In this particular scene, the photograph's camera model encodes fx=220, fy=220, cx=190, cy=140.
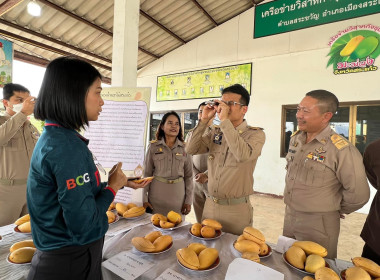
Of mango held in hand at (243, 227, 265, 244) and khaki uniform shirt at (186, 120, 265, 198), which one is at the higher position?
khaki uniform shirt at (186, 120, 265, 198)

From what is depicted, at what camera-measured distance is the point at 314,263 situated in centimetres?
88

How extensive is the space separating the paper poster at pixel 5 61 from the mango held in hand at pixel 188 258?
492cm

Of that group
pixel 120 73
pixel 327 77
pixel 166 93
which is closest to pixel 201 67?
pixel 166 93

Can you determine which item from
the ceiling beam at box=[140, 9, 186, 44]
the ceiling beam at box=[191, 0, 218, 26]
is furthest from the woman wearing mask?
the ceiling beam at box=[191, 0, 218, 26]

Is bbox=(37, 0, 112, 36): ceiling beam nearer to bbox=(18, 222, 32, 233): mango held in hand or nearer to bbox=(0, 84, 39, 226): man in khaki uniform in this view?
bbox=(0, 84, 39, 226): man in khaki uniform

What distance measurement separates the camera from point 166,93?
7105 mm

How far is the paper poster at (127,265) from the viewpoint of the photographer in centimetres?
87

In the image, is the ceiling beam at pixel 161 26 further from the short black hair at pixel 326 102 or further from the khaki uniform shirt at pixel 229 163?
the short black hair at pixel 326 102

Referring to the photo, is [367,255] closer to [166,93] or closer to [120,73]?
[120,73]

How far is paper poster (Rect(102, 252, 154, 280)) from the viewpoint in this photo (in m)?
0.87

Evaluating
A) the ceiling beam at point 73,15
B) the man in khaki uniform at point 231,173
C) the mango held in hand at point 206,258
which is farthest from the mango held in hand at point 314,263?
the ceiling beam at point 73,15

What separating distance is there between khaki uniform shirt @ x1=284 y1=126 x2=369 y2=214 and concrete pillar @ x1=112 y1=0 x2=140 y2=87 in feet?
5.90

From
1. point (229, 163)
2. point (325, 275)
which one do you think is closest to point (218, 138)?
point (229, 163)

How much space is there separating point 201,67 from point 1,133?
5.40 metres
